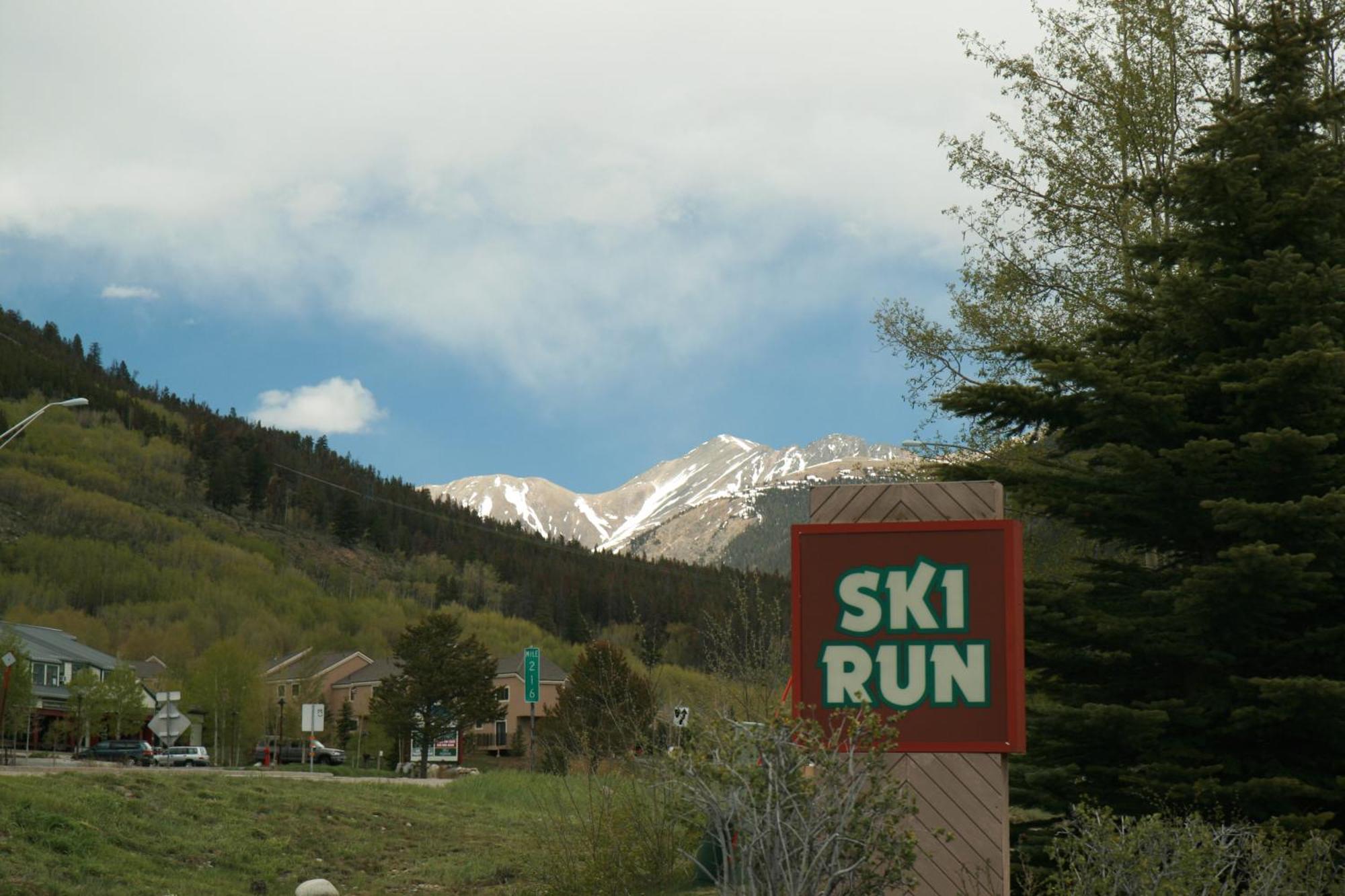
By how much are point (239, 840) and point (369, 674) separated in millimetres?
100761

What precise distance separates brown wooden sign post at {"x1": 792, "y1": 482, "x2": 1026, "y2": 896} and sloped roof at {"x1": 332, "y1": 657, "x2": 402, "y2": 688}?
351 feet

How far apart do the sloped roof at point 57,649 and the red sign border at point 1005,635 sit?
262ft

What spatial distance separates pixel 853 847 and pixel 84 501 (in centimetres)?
17610

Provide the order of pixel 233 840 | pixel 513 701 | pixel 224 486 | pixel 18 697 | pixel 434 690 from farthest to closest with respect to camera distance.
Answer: pixel 224 486
pixel 513 701
pixel 434 690
pixel 18 697
pixel 233 840

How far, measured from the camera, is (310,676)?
85.8 meters

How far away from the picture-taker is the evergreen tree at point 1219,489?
32.7 ft

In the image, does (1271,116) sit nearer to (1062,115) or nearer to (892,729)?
(892,729)

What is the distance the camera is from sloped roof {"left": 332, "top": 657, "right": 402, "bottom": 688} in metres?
114

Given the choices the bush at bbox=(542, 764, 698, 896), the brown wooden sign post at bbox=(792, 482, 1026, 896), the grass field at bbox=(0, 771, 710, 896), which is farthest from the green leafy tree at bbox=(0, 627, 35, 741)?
the brown wooden sign post at bbox=(792, 482, 1026, 896)

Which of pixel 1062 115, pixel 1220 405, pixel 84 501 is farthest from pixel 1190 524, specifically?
pixel 84 501

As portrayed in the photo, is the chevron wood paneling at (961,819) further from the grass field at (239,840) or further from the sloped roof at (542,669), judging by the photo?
the sloped roof at (542,669)

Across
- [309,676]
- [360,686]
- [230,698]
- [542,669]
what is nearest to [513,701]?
[542,669]

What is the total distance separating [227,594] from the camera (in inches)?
5581

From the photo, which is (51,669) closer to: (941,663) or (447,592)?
(447,592)
